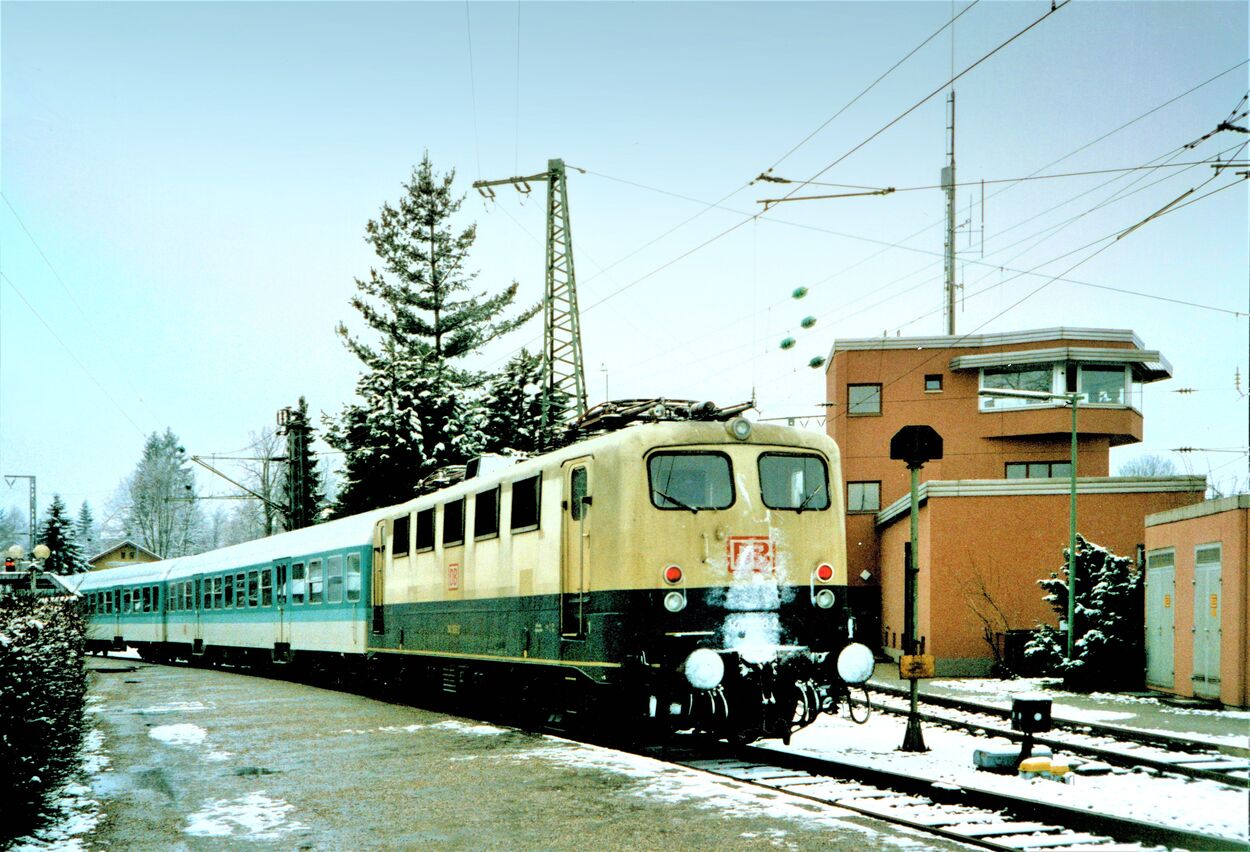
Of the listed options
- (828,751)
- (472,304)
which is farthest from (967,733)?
(472,304)

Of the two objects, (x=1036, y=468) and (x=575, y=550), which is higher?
(x=1036, y=468)

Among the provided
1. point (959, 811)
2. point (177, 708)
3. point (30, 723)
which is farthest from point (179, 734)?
point (959, 811)

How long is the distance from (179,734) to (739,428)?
7.23 meters

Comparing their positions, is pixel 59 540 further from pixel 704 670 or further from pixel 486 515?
pixel 704 670

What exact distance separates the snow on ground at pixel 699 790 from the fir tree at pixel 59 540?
73.6m

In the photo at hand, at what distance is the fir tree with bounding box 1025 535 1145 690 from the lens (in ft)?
69.7

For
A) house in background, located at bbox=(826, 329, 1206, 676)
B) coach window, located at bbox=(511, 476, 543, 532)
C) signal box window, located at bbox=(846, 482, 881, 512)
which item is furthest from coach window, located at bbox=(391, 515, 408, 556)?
signal box window, located at bbox=(846, 482, 881, 512)

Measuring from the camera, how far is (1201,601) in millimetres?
18938

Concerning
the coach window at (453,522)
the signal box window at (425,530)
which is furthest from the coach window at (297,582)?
the coach window at (453,522)

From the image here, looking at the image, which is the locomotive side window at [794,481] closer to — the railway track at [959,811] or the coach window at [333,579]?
the railway track at [959,811]

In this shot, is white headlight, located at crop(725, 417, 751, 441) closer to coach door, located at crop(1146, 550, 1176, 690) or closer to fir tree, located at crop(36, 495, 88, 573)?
coach door, located at crop(1146, 550, 1176, 690)

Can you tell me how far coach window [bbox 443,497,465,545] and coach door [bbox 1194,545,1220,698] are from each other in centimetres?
1113

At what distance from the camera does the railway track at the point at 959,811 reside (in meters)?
7.46

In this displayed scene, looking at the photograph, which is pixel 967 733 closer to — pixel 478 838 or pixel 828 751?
pixel 828 751
